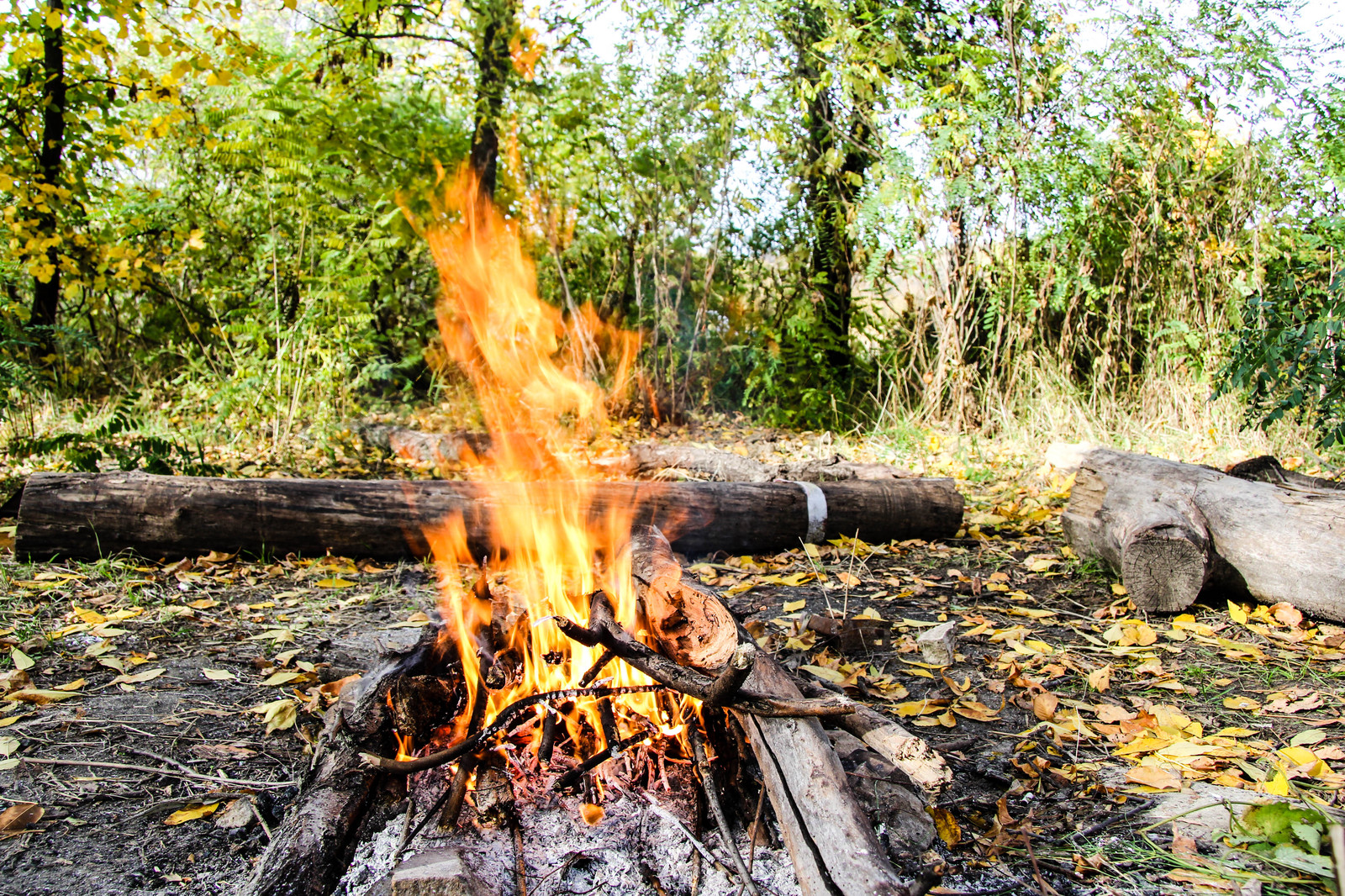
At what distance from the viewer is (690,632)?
1.99 metres

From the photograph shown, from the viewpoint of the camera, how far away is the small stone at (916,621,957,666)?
2.64 m

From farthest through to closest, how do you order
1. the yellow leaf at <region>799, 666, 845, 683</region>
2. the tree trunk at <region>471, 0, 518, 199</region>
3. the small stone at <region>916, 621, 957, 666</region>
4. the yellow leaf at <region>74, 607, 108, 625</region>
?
the tree trunk at <region>471, 0, 518, 199</region>, the yellow leaf at <region>74, 607, 108, 625</region>, the small stone at <region>916, 621, 957, 666</region>, the yellow leaf at <region>799, 666, 845, 683</region>

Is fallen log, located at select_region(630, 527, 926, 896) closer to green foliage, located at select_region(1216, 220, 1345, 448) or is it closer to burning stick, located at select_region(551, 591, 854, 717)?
burning stick, located at select_region(551, 591, 854, 717)

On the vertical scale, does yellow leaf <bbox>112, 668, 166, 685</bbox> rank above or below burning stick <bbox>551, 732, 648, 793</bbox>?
below

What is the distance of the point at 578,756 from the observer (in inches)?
70.6

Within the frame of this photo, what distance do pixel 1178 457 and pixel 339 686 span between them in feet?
18.2

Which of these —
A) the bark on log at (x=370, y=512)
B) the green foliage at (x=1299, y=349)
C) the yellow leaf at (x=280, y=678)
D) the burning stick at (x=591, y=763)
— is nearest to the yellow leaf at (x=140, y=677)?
the yellow leaf at (x=280, y=678)

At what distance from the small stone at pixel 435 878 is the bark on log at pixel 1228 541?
284 cm

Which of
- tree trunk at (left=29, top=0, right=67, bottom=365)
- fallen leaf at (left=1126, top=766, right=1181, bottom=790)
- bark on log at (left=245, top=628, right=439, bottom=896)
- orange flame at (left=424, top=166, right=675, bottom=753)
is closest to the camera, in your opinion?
bark on log at (left=245, top=628, right=439, bottom=896)

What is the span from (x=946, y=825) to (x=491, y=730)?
3.47ft

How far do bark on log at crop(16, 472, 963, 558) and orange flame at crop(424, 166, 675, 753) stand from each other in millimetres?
127

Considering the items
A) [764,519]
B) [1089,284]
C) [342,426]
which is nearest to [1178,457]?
[1089,284]

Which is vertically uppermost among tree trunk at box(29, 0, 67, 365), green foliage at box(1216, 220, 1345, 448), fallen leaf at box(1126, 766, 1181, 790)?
tree trunk at box(29, 0, 67, 365)

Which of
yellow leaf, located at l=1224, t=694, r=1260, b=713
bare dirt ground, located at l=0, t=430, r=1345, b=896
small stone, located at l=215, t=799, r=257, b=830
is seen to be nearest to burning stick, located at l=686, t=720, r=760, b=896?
bare dirt ground, located at l=0, t=430, r=1345, b=896
